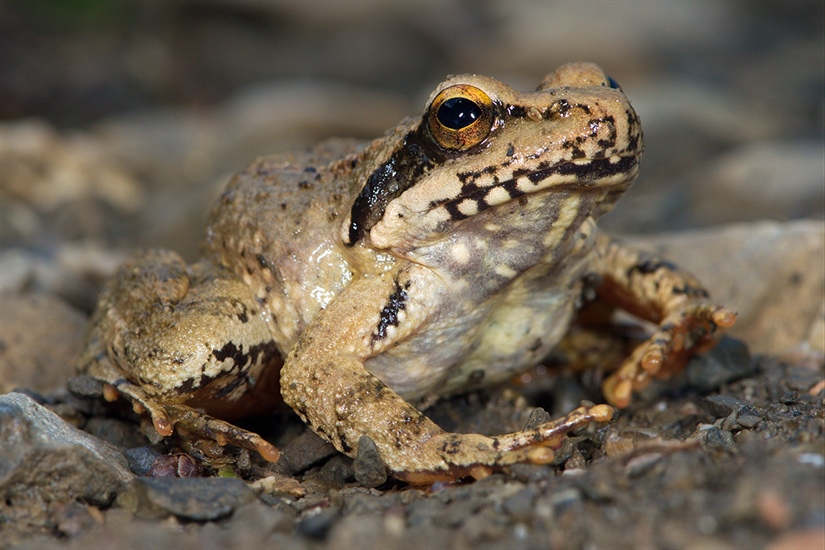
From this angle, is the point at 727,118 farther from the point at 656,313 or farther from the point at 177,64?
the point at 177,64

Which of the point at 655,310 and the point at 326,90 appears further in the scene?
the point at 326,90

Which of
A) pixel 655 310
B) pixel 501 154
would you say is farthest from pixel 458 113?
pixel 655 310

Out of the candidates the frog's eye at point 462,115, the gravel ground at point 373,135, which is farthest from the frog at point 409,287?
the gravel ground at point 373,135

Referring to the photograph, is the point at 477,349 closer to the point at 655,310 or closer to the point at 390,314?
the point at 390,314

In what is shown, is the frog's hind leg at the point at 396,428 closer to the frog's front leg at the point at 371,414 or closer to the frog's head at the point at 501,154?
the frog's front leg at the point at 371,414

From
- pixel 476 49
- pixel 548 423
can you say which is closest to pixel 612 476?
pixel 548 423

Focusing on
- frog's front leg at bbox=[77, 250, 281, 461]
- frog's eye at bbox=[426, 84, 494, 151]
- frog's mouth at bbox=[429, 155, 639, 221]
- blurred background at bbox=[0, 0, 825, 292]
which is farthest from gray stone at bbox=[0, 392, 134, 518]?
blurred background at bbox=[0, 0, 825, 292]
